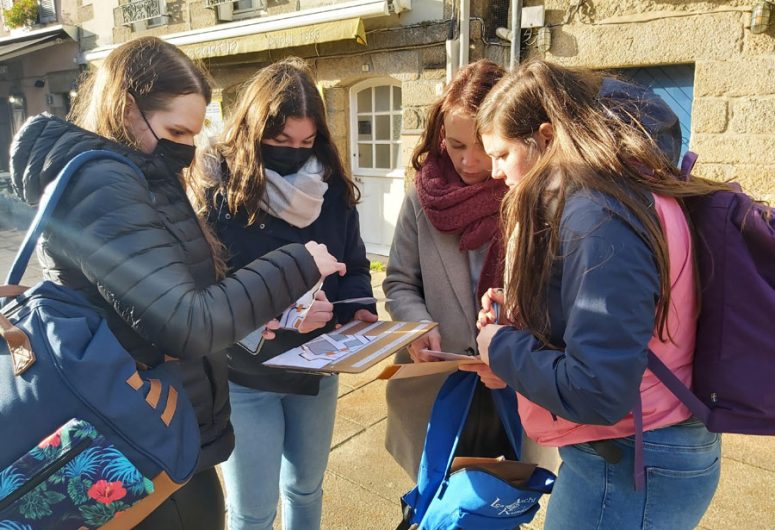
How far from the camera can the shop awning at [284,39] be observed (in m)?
6.52

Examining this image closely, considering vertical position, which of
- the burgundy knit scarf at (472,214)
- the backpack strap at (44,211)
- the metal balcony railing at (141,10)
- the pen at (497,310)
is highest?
the metal balcony railing at (141,10)

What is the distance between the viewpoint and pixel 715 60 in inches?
189

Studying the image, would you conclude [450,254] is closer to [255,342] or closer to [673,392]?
[255,342]

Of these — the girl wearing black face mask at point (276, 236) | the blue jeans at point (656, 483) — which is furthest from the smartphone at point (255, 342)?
the blue jeans at point (656, 483)

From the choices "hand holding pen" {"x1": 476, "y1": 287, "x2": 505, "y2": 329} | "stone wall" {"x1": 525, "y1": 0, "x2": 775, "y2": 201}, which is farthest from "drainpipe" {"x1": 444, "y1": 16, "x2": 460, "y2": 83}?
"hand holding pen" {"x1": 476, "y1": 287, "x2": 505, "y2": 329}

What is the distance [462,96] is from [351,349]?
92 cm

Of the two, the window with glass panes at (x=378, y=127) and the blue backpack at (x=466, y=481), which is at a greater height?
the window with glass panes at (x=378, y=127)

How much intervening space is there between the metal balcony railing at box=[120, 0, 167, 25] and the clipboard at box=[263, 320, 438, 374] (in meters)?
9.17

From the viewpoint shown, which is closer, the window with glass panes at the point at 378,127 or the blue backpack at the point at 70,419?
the blue backpack at the point at 70,419

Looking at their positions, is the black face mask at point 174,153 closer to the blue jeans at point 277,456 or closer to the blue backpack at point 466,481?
the blue jeans at point 277,456

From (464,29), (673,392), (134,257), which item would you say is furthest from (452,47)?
(134,257)

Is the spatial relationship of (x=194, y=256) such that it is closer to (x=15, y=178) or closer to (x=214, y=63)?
(x=15, y=178)

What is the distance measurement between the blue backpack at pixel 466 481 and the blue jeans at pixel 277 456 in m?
0.43

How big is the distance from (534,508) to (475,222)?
89 cm
